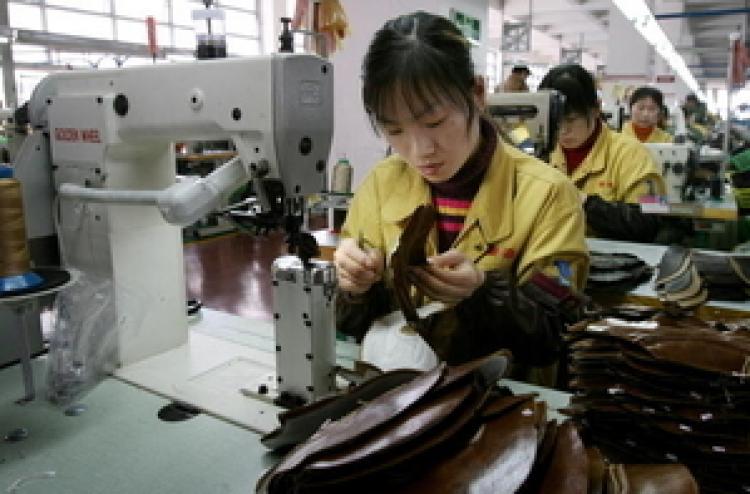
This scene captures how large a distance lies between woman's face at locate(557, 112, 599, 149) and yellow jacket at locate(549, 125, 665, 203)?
0.10 metres

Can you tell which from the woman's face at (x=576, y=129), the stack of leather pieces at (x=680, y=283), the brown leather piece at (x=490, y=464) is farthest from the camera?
the woman's face at (x=576, y=129)

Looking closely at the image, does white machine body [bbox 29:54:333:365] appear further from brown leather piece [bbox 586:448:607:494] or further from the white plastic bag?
brown leather piece [bbox 586:448:607:494]

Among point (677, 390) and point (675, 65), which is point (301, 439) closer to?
point (677, 390)

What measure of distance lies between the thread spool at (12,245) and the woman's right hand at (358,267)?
528 mm

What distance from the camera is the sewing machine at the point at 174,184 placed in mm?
981

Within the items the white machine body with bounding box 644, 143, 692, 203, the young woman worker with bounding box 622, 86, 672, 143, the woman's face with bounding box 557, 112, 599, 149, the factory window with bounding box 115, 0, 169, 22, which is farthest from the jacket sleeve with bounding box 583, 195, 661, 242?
the factory window with bounding box 115, 0, 169, 22

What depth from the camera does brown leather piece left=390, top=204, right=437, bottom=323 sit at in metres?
0.93

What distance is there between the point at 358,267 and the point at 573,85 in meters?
1.89

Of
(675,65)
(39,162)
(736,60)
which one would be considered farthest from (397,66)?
(675,65)

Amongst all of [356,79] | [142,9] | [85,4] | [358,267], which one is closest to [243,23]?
[142,9]

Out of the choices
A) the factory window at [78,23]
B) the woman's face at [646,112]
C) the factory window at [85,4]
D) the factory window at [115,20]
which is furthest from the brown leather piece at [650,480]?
the factory window at [85,4]

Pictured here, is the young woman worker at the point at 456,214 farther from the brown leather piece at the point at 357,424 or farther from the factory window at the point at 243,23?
the factory window at the point at 243,23

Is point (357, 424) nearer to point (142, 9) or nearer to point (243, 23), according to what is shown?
point (142, 9)

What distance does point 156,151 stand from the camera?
1305 mm
